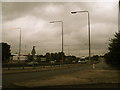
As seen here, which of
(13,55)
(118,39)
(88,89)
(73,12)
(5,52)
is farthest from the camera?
(13,55)

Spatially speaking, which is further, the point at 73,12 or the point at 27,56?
the point at 27,56

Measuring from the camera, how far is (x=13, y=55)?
106 m

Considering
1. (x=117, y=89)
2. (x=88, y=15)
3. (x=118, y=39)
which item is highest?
(x=88, y=15)

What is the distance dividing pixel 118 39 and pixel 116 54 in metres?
2.52

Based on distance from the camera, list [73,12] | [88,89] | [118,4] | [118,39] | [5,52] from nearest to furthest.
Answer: [88,89], [118,4], [73,12], [118,39], [5,52]

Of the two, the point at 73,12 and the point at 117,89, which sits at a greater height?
the point at 73,12

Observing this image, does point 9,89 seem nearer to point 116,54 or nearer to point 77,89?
point 77,89

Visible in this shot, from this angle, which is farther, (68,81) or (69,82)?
(68,81)

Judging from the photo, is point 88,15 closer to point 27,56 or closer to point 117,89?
point 117,89

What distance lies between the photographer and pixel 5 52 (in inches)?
3691

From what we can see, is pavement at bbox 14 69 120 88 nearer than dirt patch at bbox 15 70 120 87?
Yes

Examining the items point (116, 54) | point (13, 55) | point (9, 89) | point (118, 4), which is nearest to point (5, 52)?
point (13, 55)

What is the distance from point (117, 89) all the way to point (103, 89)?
85 cm

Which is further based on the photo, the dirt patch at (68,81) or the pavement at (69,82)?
the dirt patch at (68,81)
